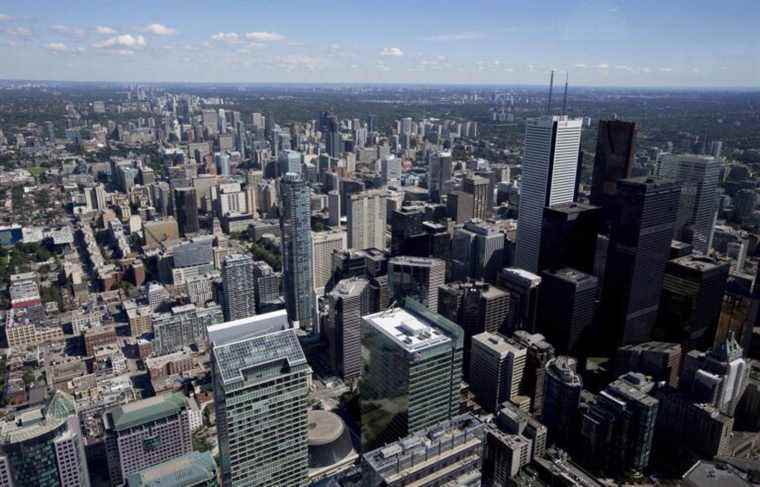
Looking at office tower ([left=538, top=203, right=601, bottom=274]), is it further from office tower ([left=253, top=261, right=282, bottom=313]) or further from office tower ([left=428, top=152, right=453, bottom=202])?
office tower ([left=428, top=152, right=453, bottom=202])

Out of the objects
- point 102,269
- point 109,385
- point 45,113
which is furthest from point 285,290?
point 45,113

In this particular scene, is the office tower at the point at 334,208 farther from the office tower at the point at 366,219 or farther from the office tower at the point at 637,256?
the office tower at the point at 637,256

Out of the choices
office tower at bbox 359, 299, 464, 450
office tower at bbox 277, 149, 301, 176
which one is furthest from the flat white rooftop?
office tower at bbox 277, 149, 301, 176

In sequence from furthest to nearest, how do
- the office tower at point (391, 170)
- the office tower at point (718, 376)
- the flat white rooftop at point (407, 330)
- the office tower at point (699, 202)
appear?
the office tower at point (391, 170), the office tower at point (699, 202), the office tower at point (718, 376), the flat white rooftop at point (407, 330)

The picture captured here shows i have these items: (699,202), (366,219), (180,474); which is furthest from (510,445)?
(699,202)

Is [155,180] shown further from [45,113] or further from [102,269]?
[45,113]

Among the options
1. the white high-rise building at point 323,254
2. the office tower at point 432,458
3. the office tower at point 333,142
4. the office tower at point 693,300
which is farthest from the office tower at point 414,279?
the office tower at point 333,142
